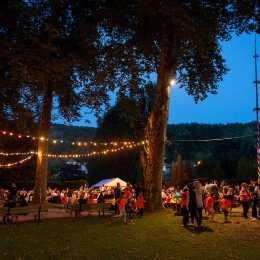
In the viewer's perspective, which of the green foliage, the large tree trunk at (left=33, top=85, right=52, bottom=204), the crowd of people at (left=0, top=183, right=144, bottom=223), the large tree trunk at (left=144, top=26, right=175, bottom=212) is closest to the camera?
the crowd of people at (left=0, top=183, right=144, bottom=223)

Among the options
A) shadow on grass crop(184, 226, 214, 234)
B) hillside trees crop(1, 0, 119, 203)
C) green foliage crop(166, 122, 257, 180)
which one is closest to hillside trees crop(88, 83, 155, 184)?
green foliage crop(166, 122, 257, 180)

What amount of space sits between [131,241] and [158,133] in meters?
9.71

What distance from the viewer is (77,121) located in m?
27.8

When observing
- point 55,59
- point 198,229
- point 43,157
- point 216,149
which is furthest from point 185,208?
point 216,149

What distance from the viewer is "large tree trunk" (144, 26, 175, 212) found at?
62.0 ft

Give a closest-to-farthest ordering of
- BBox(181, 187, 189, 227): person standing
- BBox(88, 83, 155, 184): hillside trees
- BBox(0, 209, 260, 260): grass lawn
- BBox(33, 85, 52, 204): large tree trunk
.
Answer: BBox(0, 209, 260, 260): grass lawn < BBox(181, 187, 189, 227): person standing < BBox(33, 85, 52, 204): large tree trunk < BBox(88, 83, 155, 184): hillside trees

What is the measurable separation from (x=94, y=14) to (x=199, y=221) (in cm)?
1389

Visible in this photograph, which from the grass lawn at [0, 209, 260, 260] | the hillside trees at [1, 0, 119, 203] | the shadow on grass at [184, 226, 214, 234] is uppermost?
the hillside trees at [1, 0, 119, 203]

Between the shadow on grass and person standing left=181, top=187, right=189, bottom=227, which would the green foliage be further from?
the shadow on grass

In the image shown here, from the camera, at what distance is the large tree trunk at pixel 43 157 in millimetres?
22141

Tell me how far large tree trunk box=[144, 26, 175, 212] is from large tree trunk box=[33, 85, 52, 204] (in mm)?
6457

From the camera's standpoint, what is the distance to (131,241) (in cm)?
1000

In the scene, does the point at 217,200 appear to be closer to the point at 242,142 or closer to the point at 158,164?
Answer: the point at 158,164

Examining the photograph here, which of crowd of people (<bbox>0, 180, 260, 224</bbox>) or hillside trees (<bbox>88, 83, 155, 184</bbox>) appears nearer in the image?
crowd of people (<bbox>0, 180, 260, 224</bbox>)
